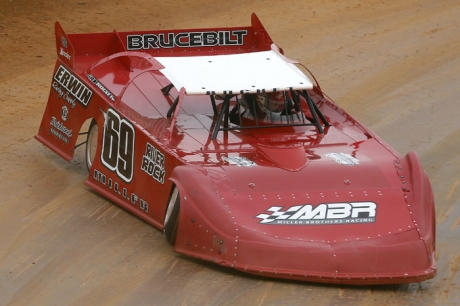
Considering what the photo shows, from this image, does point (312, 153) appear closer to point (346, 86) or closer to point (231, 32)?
point (231, 32)

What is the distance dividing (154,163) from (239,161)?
90 cm

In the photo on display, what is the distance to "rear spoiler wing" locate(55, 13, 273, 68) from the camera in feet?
41.5

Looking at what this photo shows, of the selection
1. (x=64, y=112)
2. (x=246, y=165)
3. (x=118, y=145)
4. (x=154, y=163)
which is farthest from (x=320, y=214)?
(x=64, y=112)

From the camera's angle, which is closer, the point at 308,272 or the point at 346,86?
the point at 308,272

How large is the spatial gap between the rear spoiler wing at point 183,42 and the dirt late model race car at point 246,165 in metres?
0.03

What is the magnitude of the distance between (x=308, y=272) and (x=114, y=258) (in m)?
1.79

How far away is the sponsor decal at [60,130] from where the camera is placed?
38.8 ft

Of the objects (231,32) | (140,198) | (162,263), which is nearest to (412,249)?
(162,263)

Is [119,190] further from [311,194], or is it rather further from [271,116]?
[311,194]

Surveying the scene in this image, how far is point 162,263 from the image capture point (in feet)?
30.3

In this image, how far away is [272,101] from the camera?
10.7 metres

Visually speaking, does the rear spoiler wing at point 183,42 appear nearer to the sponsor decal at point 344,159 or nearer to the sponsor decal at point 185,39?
the sponsor decal at point 185,39

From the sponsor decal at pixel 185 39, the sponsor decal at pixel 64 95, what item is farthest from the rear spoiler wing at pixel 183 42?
the sponsor decal at pixel 64 95

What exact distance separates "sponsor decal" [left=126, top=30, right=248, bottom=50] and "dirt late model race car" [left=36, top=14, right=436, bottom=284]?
11.4 inches
